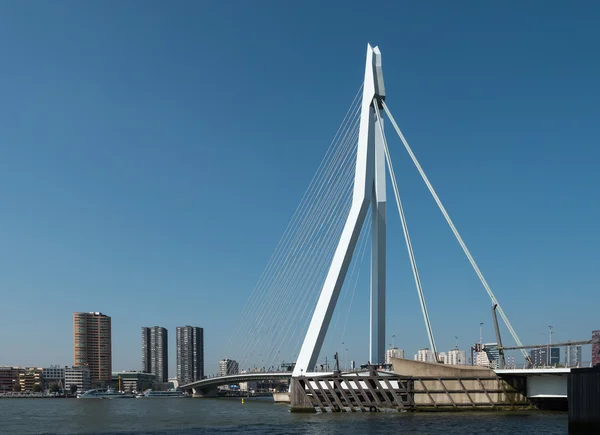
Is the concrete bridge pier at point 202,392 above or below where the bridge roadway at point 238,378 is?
below

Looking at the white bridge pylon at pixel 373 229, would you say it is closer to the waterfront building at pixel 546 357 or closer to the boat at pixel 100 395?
the waterfront building at pixel 546 357

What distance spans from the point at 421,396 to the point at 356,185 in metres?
15.4

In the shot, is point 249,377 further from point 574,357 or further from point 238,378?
point 574,357

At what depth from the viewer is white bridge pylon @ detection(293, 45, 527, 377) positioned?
44094 millimetres

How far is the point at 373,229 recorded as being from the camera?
157 feet

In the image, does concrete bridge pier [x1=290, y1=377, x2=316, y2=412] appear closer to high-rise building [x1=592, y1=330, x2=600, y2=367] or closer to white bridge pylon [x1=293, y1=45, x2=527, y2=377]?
white bridge pylon [x1=293, y1=45, x2=527, y2=377]

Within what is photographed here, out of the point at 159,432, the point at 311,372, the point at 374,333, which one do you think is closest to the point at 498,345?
the point at 374,333

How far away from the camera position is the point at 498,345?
4897 centimetres

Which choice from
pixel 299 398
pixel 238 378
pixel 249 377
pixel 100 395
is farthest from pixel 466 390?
pixel 100 395

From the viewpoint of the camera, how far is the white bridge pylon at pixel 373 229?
145 ft

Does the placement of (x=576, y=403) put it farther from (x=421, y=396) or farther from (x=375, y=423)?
(x=421, y=396)

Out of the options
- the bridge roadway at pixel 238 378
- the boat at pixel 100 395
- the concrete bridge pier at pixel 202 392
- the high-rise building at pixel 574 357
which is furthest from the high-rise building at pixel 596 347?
the boat at pixel 100 395

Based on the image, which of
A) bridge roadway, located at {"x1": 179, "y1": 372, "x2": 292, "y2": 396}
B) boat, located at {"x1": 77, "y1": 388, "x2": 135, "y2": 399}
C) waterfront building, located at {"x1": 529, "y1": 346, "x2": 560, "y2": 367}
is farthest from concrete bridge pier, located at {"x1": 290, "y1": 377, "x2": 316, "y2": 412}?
boat, located at {"x1": 77, "y1": 388, "x2": 135, "y2": 399}

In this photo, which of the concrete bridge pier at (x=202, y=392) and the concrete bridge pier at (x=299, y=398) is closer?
the concrete bridge pier at (x=299, y=398)
